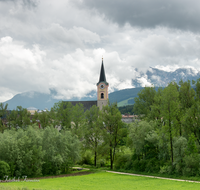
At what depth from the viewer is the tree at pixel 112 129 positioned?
153 feet

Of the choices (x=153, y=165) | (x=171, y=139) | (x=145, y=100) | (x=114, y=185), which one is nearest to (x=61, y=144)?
(x=153, y=165)

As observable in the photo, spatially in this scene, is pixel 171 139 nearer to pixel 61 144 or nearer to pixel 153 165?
pixel 153 165

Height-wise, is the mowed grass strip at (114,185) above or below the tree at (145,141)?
below

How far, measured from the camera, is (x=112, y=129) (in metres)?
47.3

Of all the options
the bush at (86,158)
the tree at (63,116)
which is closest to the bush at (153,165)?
the bush at (86,158)

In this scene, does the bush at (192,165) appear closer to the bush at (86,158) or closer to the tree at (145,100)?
the tree at (145,100)

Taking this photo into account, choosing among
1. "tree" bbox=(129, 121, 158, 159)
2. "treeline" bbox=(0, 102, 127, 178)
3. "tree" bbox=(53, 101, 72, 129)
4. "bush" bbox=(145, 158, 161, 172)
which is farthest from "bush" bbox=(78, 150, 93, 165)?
"bush" bbox=(145, 158, 161, 172)

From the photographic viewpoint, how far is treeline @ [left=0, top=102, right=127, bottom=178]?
127 feet

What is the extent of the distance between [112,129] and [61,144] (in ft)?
35.9

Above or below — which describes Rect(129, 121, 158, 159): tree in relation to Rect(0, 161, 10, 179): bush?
above

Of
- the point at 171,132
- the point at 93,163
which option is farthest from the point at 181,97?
the point at 93,163

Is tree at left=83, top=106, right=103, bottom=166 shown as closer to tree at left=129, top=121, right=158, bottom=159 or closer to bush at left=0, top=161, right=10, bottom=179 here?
tree at left=129, top=121, right=158, bottom=159

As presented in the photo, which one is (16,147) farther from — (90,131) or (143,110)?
(143,110)

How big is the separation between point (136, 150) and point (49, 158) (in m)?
16.7
